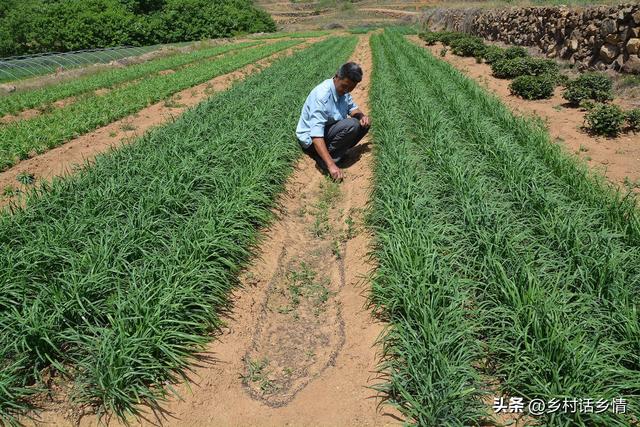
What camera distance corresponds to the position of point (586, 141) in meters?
6.08

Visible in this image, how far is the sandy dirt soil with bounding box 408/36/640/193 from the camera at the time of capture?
4973 mm

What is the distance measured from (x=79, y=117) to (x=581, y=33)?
39.9 feet

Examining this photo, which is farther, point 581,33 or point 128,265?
point 581,33

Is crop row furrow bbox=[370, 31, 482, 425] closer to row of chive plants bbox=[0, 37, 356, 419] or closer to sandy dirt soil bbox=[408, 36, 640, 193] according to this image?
row of chive plants bbox=[0, 37, 356, 419]

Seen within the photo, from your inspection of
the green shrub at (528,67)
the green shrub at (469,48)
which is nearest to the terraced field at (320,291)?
the green shrub at (528,67)

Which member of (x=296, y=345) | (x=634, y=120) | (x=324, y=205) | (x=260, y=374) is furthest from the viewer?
(x=634, y=120)

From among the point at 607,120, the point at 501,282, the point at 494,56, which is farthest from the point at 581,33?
the point at 501,282

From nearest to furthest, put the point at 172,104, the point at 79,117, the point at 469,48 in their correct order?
the point at 79,117
the point at 172,104
the point at 469,48

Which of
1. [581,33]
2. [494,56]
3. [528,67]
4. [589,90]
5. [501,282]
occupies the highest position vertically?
[581,33]

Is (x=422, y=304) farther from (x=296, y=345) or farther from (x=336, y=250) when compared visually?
(x=336, y=250)

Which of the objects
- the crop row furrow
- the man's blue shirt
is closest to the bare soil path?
the crop row furrow

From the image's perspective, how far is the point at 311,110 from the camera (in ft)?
A: 16.9

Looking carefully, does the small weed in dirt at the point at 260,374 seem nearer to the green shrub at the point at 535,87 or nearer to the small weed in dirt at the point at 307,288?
the small weed in dirt at the point at 307,288

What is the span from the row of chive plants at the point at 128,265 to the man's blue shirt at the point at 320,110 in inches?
21.0
